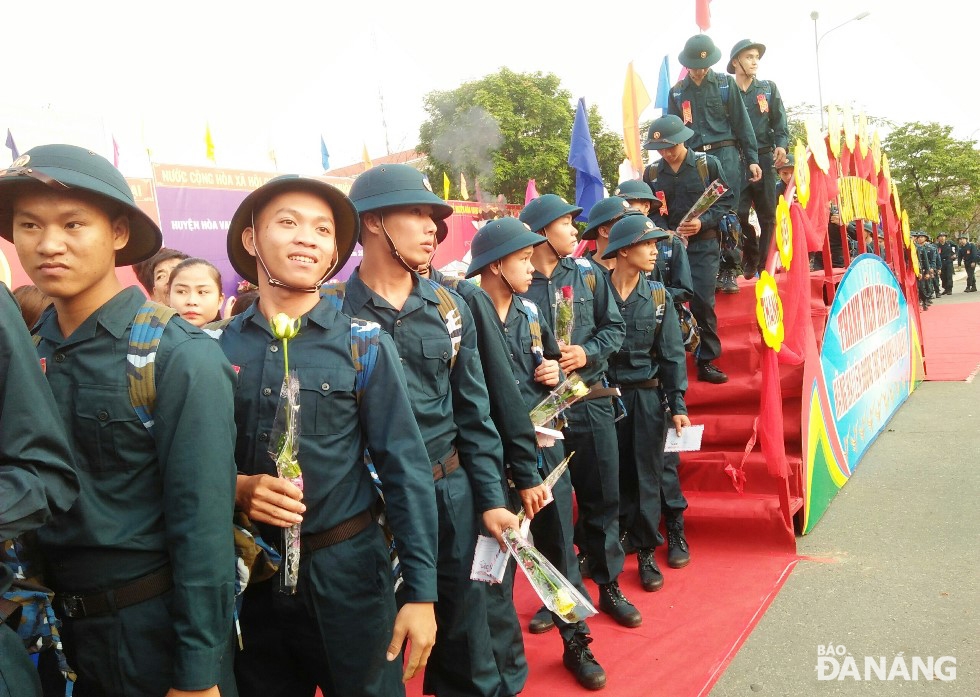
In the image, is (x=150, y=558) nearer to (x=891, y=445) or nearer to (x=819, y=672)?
(x=819, y=672)

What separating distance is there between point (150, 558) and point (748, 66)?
6896mm

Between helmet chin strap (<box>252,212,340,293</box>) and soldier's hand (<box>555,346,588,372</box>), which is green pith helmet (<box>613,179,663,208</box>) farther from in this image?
helmet chin strap (<box>252,212,340,293</box>)

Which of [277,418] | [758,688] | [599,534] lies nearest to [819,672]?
[758,688]

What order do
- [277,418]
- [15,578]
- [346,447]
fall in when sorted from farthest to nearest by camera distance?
1. [346,447]
2. [277,418]
3. [15,578]

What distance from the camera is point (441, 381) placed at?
242cm

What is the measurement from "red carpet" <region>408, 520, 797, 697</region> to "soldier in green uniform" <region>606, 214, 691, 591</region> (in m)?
0.36

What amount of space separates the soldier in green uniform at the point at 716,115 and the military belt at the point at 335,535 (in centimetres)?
496

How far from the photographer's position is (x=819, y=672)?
3.21 m

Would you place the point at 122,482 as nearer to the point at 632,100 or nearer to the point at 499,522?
the point at 499,522

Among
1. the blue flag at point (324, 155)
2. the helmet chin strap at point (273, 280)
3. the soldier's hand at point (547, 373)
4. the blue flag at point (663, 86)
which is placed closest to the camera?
the helmet chin strap at point (273, 280)

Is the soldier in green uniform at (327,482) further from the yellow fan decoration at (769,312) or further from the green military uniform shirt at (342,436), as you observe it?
the yellow fan decoration at (769,312)

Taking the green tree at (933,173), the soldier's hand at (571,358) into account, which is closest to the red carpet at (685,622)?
the soldier's hand at (571,358)

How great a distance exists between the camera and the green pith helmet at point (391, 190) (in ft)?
7.75

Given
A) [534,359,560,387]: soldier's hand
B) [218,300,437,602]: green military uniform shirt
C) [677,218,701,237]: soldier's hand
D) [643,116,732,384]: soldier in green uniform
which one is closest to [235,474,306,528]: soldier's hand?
[218,300,437,602]: green military uniform shirt
